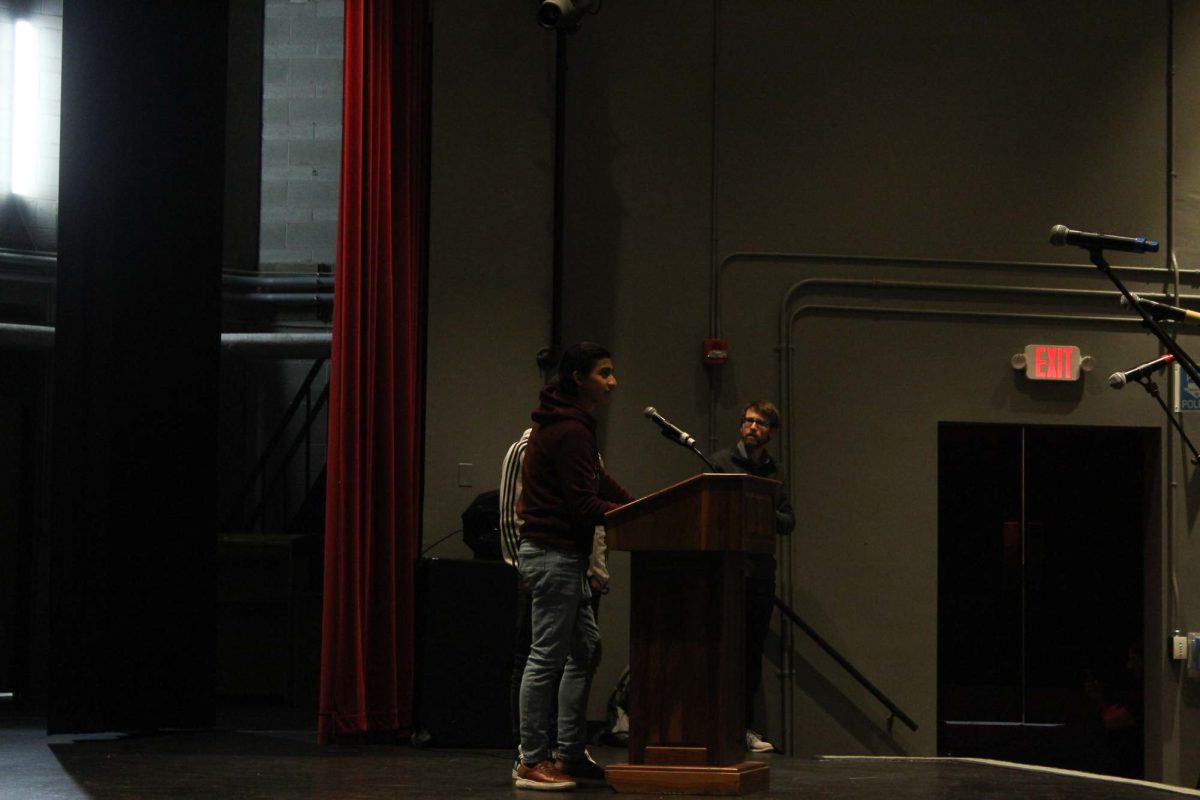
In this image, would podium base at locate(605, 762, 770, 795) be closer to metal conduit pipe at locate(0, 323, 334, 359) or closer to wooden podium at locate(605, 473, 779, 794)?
wooden podium at locate(605, 473, 779, 794)

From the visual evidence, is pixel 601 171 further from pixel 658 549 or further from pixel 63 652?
pixel 63 652

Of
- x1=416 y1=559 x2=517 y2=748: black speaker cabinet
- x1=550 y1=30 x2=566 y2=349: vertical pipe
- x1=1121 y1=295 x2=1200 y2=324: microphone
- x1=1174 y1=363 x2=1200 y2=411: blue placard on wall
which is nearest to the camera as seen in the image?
x1=1121 y1=295 x2=1200 y2=324: microphone

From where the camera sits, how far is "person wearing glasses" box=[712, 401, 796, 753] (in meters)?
5.95

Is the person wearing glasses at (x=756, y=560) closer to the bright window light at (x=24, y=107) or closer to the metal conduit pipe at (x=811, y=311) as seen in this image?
the metal conduit pipe at (x=811, y=311)

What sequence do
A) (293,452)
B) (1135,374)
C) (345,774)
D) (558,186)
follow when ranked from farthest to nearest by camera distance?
A: (293,452) < (558,186) < (1135,374) < (345,774)

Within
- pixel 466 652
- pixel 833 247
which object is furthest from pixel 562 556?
pixel 833 247

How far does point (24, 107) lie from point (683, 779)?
6444mm

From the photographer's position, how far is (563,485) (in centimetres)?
423

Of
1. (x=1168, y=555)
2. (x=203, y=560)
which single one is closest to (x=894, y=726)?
(x=1168, y=555)

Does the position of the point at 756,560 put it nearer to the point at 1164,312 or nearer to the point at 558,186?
the point at 558,186

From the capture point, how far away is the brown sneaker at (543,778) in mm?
4230

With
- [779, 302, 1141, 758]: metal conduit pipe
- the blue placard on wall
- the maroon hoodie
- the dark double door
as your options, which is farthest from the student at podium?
the blue placard on wall

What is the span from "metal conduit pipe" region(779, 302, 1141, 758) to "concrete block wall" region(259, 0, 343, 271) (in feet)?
13.3

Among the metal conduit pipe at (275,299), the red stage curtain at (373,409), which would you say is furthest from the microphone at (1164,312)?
the metal conduit pipe at (275,299)
